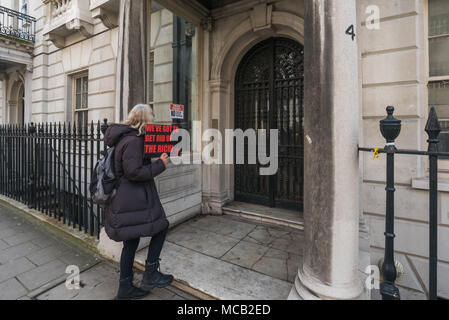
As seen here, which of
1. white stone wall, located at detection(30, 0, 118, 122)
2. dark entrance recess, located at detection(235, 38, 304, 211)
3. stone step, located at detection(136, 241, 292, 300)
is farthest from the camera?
white stone wall, located at detection(30, 0, 118, 122)

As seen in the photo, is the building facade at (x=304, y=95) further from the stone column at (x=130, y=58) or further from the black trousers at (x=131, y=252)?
the black trousers at (x=131, y=252)

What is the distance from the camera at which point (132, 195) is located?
243 cm

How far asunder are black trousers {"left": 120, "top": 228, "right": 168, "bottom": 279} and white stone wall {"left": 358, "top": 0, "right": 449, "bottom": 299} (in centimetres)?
299

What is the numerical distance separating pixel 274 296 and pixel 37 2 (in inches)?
512

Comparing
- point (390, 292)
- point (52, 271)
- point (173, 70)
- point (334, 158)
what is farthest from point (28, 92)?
point (390, 292)

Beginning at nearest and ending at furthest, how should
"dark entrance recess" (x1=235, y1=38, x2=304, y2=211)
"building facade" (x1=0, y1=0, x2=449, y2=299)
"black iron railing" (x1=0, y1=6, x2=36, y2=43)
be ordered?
"building facade" (x1=0, y1=0, x2=449, y2=299), "dark entrance recess" (x1=235, y1=38, x2=304, y2=211), "black iron railing" (x1=0, y1=6, x2=36, y2=43)

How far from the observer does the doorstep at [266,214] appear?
4609 mm

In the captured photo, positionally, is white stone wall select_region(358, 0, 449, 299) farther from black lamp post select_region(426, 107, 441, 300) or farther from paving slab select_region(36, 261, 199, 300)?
paving slab select_region(36, 261, 199, 300)

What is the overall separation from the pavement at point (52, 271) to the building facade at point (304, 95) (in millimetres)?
442

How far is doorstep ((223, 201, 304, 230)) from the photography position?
4609 mm

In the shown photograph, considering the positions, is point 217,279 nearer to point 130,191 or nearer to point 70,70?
point 130,191

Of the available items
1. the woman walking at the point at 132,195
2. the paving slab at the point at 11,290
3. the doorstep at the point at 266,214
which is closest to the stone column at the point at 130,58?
the woman walking at the point at 132,195

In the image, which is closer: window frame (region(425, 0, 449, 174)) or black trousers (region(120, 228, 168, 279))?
black trousers (region(120, 228, 168, 279))

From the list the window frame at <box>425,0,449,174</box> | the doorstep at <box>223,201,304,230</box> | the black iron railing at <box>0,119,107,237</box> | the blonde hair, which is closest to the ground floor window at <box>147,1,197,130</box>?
the black iron railing at <box>0,119,107,237</box>
